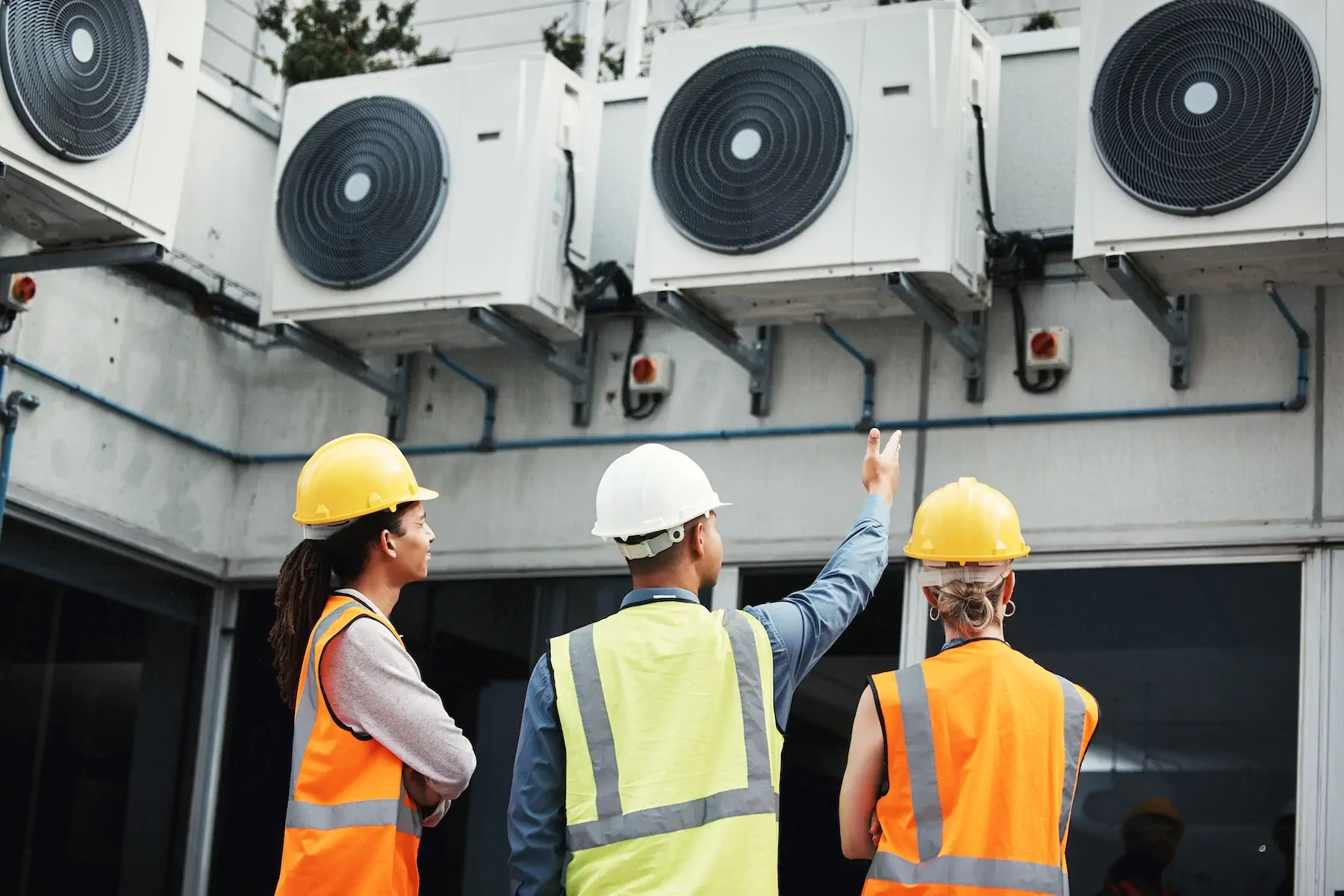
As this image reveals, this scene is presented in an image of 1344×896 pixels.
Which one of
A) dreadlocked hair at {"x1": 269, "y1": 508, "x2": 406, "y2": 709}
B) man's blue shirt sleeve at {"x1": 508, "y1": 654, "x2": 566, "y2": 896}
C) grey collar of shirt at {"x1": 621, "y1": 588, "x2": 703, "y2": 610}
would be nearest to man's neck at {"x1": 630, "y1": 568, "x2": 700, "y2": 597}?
grey collar of shirt at {"x1": 621, "y1": 588, "x2": 703, "y2": 610}

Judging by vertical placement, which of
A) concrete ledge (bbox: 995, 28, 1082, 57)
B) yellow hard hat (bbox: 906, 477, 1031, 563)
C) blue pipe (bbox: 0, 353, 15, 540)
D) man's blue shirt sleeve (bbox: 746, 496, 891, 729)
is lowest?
man's blue shirt sleeve (bbox: 746, 496, 891, 729)

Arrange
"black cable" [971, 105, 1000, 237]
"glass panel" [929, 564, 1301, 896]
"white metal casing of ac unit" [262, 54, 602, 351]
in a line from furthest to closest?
"white metal casing of ac unit" [262, 54, 602, 351]
"black cable" [971, 105, 1000, 237]
"glass panel" [929, 564, 1301, 896]

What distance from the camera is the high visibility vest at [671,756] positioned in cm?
254

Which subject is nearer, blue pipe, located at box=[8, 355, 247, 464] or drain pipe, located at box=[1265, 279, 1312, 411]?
drain pipe, located at box=[1265, 279, 1312, 411]

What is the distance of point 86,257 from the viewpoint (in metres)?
5.33

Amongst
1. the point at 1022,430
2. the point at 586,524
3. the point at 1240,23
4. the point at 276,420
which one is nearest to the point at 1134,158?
the point at 1240,23

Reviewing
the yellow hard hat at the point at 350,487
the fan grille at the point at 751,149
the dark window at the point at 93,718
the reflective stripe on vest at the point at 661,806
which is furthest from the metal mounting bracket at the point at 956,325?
the dark window at the point at 93,718

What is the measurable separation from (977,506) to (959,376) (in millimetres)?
2285

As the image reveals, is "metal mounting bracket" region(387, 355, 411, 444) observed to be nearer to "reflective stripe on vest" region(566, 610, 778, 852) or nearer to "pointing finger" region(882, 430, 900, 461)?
"pointing finger" region(882, 430, 900, 461)

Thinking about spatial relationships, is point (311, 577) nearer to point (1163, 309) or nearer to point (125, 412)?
point (1163, 309)

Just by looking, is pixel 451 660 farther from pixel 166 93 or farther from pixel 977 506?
pixel 977 506

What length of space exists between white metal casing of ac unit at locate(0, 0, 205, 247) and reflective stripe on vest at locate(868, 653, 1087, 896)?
301 cm

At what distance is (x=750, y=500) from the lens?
226 inches

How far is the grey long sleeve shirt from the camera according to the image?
9.42 ft
